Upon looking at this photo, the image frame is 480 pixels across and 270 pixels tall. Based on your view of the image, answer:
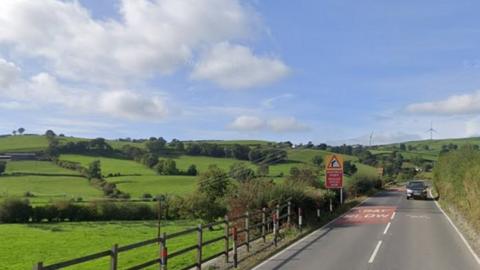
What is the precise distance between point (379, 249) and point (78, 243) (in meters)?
43.2

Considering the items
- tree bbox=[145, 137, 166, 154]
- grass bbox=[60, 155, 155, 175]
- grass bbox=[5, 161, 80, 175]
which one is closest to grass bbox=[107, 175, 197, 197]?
grass bbox=[60, 155, 155, 175]

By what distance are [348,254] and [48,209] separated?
7851 centimetres

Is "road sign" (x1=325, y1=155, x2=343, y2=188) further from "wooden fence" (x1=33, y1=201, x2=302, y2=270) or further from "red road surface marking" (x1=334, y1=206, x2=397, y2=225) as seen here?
"wooden fence" (x1=33, y1=201, x2=302, y2=270)

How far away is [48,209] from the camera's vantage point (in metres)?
→ 87.1

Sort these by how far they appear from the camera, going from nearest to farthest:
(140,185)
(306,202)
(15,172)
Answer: (306,202), (140,185), (15,172)

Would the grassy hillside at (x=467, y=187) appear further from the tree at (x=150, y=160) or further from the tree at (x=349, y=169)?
the tree at (x=150, y=160)

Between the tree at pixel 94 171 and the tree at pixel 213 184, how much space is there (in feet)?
137

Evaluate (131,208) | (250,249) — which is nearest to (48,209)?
(131,208)

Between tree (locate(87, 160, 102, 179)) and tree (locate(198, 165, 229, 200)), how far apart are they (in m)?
41.8

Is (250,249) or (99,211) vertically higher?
(250,249)

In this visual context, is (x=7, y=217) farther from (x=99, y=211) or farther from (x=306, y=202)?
(x=306, y=202)

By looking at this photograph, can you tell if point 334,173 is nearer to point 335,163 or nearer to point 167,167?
point 335,163

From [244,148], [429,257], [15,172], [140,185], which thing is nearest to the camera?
[429,257]

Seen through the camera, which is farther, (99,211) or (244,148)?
(244,148)
